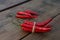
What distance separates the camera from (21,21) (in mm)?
1115

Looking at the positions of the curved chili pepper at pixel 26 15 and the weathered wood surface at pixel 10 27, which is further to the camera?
the curved chili pepper at pixel 26 15

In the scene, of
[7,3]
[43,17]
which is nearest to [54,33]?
[43,17]

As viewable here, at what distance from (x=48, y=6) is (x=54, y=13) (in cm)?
14

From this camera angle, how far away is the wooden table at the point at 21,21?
3.20 ft

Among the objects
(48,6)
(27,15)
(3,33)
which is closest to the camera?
(3,33)

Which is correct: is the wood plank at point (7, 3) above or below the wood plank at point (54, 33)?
above

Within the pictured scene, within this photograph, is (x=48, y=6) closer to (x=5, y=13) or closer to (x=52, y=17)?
(x=52, y=17)

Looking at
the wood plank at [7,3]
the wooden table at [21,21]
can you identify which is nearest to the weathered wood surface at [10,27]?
the wooden table at [21,21]

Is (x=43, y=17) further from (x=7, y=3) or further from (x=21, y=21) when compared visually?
(x=7, y=3)

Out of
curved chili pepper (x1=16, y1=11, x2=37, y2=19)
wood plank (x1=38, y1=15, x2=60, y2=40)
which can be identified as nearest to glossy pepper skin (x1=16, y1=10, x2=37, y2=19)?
curved chili pepper (x1=16, y1=11, x2=37, y2=19)

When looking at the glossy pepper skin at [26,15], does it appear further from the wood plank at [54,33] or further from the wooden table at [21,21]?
the wood plank at [54,33]

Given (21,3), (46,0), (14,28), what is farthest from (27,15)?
(46,0)

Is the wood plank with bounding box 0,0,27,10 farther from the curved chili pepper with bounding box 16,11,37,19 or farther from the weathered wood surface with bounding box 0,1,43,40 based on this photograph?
the curved chili pepper with bounding box 16,11,37,19

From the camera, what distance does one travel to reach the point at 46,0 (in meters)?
1.51
